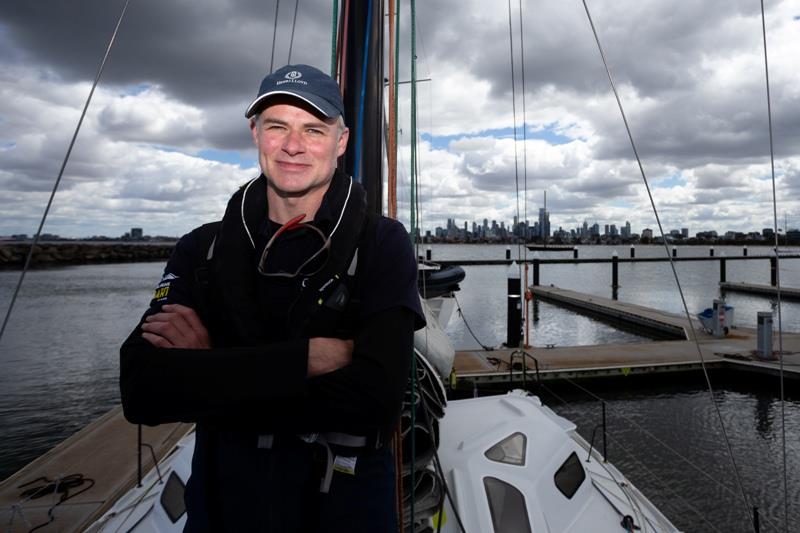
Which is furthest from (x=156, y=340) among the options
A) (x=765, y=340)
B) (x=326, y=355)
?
(x=765, y=340)

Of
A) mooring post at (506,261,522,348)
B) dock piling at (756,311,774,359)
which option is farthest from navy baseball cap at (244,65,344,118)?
dock piling at (756,311,774,359)

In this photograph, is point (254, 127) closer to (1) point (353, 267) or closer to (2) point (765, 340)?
(1) point (353, 267)

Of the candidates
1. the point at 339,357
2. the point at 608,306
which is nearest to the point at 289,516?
the point at 339,357

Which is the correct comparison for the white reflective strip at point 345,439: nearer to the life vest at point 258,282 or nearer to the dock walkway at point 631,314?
the life vest at point 258,282

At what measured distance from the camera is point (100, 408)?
16953mm

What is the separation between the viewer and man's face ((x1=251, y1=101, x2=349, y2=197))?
1.91 metres

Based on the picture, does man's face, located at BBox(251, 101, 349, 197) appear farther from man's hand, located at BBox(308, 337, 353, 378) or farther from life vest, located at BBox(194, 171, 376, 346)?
man's hand, located at BBox(308, 337, 353, 378)

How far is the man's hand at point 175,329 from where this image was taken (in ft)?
5.78

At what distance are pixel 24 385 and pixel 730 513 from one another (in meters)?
24.4

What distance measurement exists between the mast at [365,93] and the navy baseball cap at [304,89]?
1.84 m

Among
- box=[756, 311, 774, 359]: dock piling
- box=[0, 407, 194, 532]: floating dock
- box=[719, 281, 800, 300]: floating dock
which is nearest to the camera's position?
box=[0, 407, 194, 532]: floating dock

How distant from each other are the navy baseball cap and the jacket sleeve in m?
0.79

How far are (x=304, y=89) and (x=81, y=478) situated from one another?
363 inches

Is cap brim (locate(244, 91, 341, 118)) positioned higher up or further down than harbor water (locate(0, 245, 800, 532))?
higher up
